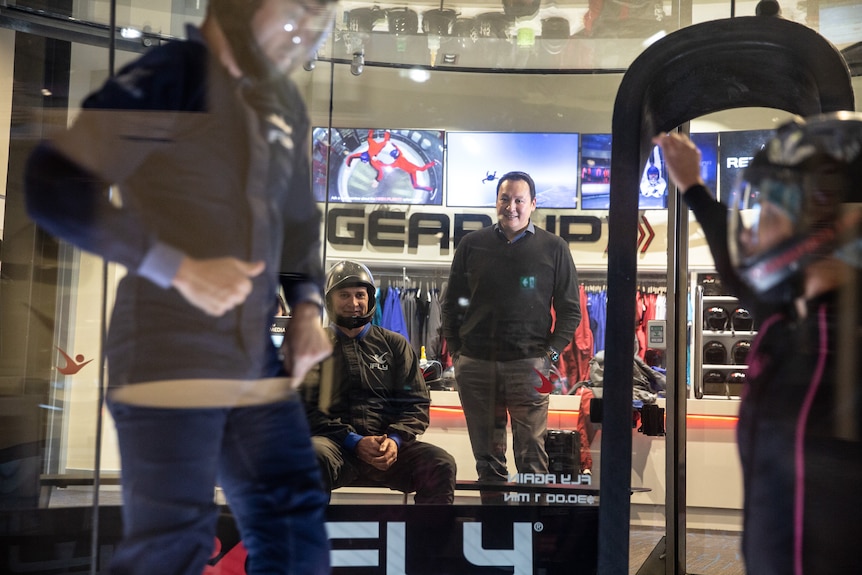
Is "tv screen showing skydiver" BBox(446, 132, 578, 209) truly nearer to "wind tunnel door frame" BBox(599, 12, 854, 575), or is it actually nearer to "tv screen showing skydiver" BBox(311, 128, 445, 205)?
"tv screen showing skydiver" BBox(311, 128, 445, 205)

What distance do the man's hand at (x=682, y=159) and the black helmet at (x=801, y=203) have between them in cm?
11

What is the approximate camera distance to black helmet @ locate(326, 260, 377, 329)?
1.06m

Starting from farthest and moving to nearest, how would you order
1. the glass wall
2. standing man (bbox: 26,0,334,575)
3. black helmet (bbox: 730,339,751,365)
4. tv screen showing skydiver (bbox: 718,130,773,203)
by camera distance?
tv screen showing skydiver (bbox: 718,130,773,203) < black helmet (bbox: 730,339,751,365) < the glass wall < standing man (bbox: 26,0,334,575)

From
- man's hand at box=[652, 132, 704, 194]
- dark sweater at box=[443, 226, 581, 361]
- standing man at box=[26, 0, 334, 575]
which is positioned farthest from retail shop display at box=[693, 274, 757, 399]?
standing man at box=[26, 0, 334, 575]

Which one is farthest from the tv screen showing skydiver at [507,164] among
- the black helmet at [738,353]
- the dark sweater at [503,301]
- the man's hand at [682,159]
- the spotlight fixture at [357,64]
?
the man's hand at [682,159]

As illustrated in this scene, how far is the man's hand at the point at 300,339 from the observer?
83cm

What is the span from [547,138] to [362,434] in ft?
3.37

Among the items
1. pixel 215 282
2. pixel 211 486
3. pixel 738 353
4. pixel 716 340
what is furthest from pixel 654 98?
pixel 716 340

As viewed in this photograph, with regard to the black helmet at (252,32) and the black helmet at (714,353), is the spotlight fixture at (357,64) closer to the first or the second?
the black helmet at (252,32)

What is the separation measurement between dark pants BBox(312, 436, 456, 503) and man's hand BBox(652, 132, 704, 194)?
59 centimetres

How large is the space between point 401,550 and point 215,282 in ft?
3.29

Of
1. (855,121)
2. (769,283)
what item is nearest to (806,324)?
(769,283)

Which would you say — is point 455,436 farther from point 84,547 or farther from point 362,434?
point 84,547

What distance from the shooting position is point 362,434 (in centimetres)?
120
